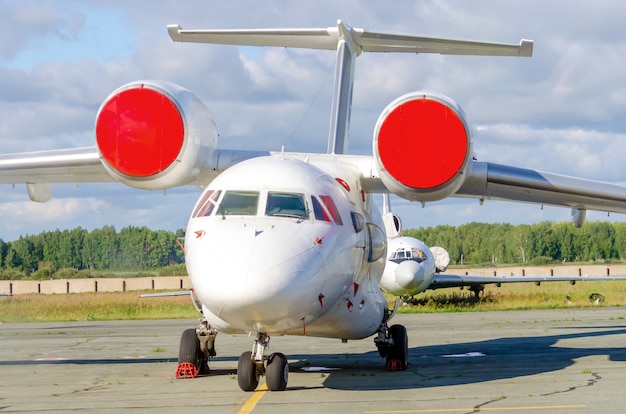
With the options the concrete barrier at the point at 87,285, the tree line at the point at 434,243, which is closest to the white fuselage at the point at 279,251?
the tree line at the point at 434,243

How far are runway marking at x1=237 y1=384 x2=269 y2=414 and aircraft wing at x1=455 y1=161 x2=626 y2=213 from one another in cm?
393

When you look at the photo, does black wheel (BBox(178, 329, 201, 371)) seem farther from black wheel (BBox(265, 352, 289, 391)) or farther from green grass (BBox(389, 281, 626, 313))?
green grass (BBox(389, 281, 626, 313))

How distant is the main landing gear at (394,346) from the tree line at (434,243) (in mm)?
22232

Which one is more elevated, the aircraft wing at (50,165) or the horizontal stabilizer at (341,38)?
the horizontal stabilizer at (341,38)

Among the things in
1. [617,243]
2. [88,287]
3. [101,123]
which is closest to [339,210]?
[101,123]

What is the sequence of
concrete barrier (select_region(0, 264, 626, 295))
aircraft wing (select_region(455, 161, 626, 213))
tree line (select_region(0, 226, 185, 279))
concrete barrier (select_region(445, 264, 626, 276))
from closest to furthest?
aircraft wing (select_region(455, 161, 626, 213)) → tree line (select_region(0, 226, 185, 279)) → concrete barrier (select_region(0, 264, 626, 295)) → concrete barrier (select_region(445, 264, 626, 276))

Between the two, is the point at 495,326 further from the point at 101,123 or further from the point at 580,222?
the point at 101,123

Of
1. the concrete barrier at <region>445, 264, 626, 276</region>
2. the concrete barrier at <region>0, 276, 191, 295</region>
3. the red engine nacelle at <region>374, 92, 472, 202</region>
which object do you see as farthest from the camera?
the concrete barrier at <region>445, 264, 626, 276</region>

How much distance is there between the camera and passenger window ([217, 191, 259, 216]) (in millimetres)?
9656

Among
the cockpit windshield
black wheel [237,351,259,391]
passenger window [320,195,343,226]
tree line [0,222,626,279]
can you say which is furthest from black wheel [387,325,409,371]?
tree line [0,222,626,279]

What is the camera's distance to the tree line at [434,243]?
141 ft

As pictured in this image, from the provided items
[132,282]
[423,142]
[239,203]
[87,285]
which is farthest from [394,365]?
[132,282]

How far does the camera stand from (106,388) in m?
10.9

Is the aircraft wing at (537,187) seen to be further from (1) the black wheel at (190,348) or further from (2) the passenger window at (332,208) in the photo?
(1) the black wheel at (190,348)
